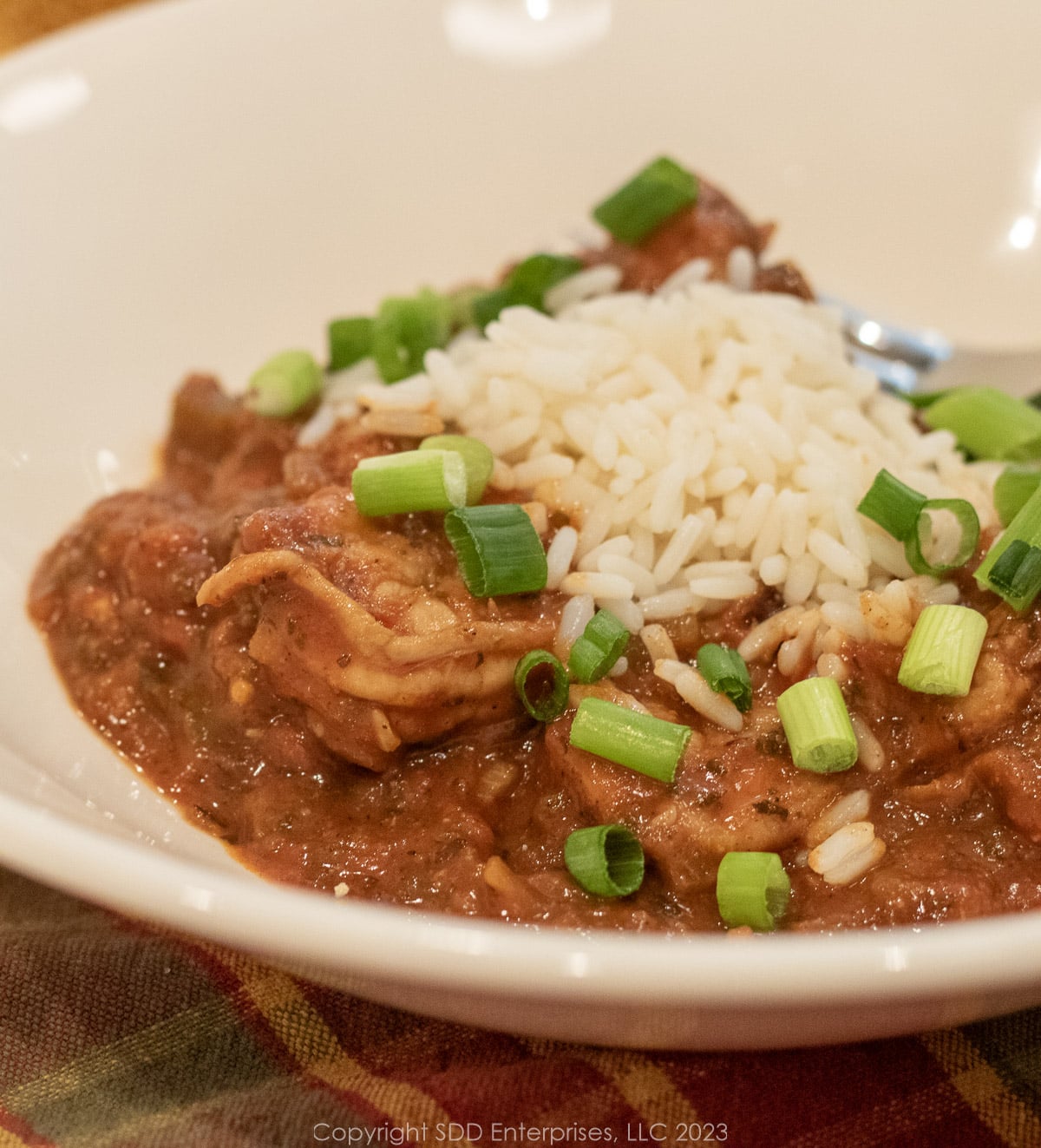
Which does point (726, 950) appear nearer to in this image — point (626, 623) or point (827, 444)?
point (626, 623)

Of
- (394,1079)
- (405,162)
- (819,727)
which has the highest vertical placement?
(405,162)

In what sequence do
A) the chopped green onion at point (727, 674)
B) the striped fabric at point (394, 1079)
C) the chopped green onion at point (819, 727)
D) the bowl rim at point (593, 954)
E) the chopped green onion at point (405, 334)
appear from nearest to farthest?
the bowl rim at point (593, 954) → the striped fabric at point (394, 1079) → the chopped green onion at point (819, 727) → the chopped green onion at point (727, 674) → the chopped green onion at point (405, 334)

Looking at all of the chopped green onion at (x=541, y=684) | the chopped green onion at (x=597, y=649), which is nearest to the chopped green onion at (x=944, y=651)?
the chopped green onion at (x=597, y=649)

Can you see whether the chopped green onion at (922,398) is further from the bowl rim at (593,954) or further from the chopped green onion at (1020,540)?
the bowl rim at (593,954)

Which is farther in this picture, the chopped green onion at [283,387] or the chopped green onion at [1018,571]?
the chopped green onion at [283,387]

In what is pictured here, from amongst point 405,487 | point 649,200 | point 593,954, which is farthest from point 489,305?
point 593,954

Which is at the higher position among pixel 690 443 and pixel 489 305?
pixel 489 305

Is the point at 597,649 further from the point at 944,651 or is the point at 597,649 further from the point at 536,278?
the point at 536,278
